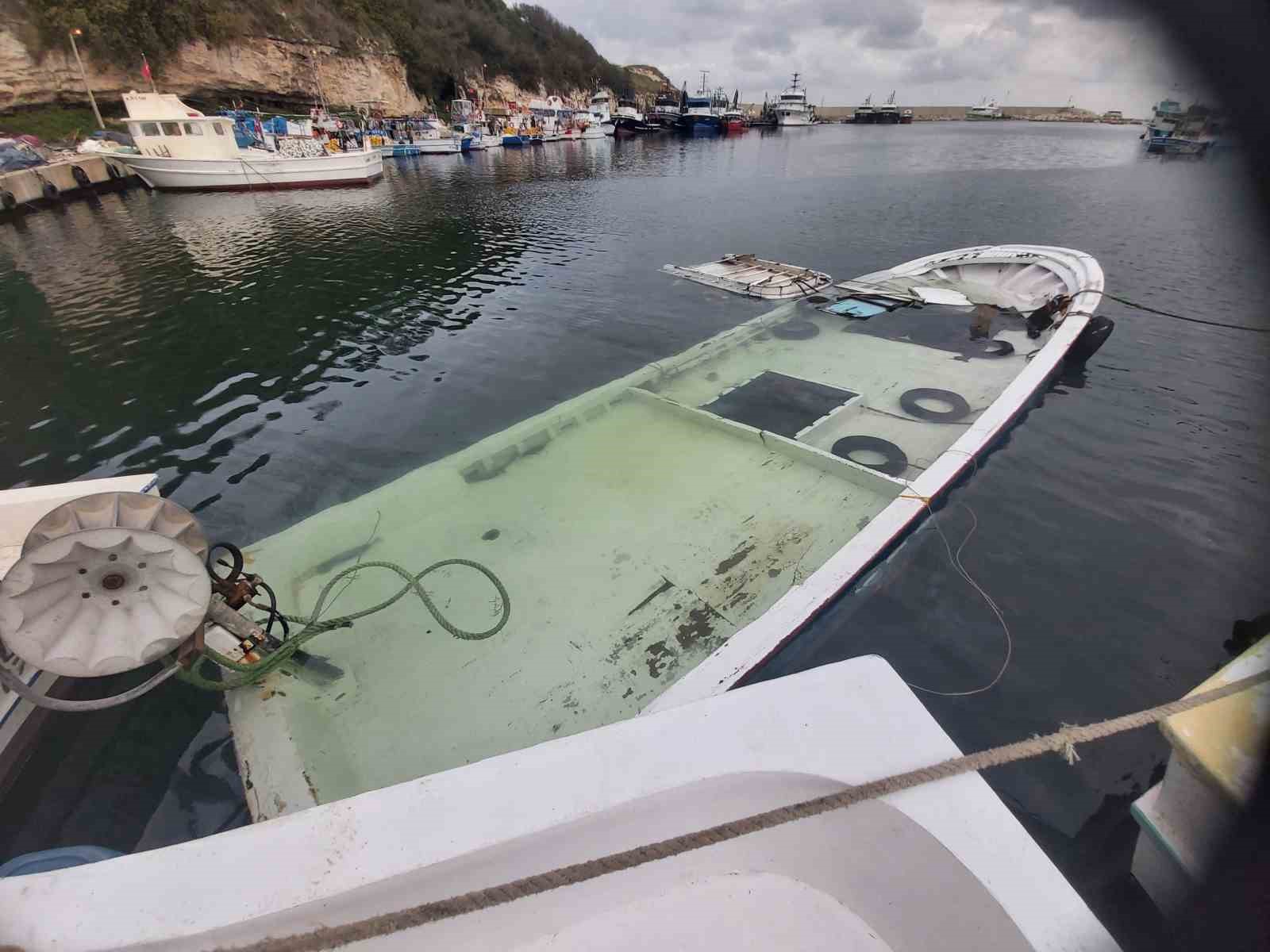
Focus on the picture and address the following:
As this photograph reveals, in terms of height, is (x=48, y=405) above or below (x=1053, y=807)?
below

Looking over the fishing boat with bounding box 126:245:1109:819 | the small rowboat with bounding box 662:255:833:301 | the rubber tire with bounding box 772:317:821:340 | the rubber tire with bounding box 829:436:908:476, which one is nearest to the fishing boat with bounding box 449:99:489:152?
the small rowboat with bounding box 662:255:833:301

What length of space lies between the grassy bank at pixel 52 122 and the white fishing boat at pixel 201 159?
908 centimetres

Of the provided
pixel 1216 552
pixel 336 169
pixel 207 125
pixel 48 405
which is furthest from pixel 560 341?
pixel 207 125

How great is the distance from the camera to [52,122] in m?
38.1

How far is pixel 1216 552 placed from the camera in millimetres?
6660

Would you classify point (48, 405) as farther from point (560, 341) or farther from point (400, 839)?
point (400, 839)

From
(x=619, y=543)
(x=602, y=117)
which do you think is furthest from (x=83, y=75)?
(x=602, y=117)

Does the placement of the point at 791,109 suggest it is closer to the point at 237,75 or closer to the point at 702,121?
the point at 702,121

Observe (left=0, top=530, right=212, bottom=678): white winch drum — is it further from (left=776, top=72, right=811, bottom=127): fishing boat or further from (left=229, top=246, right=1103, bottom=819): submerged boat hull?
(left=776, top=72, right=811, bottom=127): fishing boat

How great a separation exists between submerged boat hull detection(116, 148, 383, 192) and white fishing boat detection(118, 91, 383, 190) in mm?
42

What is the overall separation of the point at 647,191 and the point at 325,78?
151 feet

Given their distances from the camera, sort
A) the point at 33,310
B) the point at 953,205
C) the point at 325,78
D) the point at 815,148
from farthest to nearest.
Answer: the point at 815,148
the point at 325,78
the point at 953,205
the point at 33,310

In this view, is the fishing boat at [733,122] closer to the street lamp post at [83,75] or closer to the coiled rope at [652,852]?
the street lamp post at [83,75]

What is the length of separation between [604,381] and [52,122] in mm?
51588
